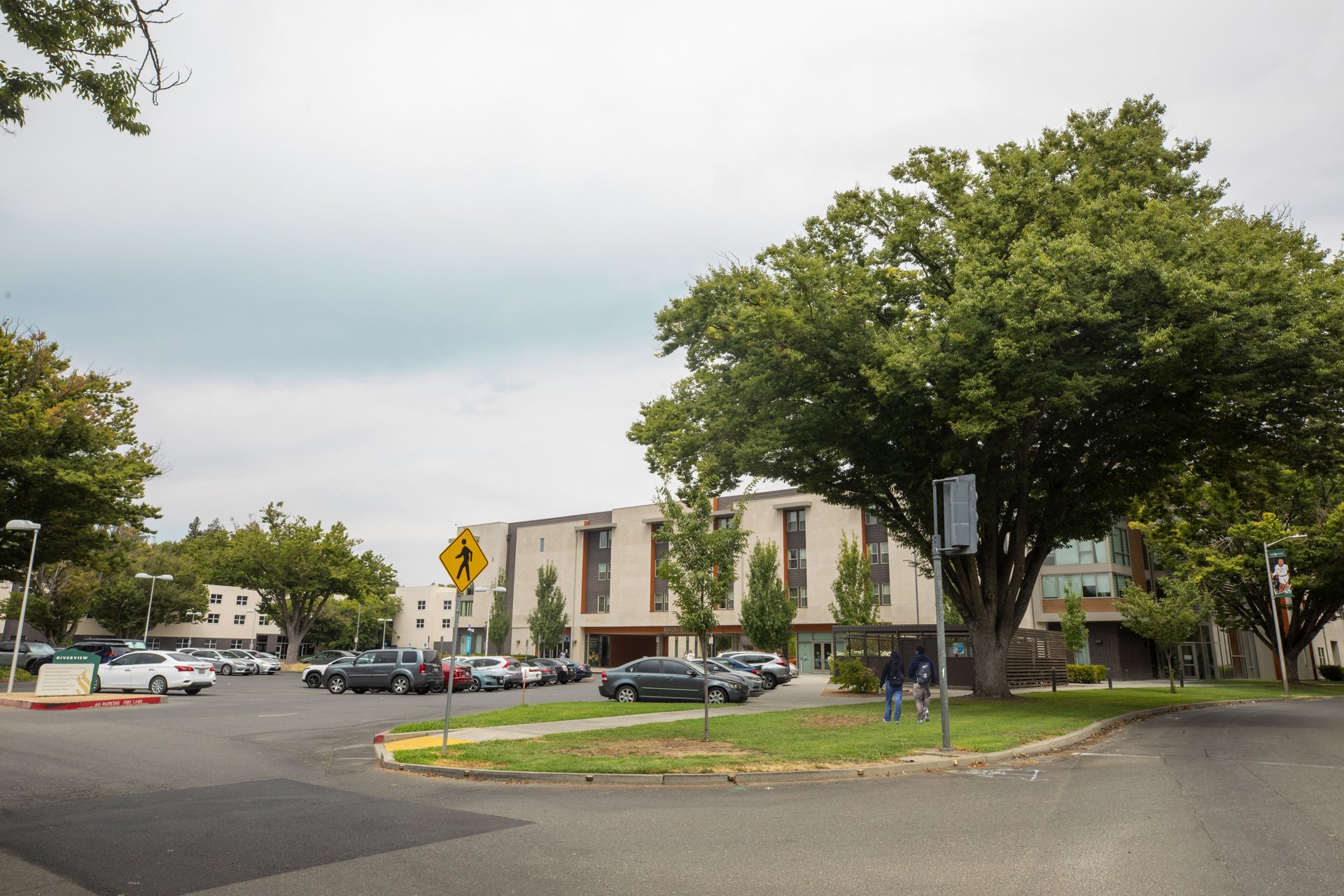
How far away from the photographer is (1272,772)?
1177 cm

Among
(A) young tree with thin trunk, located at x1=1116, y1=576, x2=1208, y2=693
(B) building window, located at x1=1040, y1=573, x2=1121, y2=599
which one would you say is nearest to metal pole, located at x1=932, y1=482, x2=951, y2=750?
(A) young tree with thin trunk, located at x1=1116, y1=576, x2=1208, y2=693

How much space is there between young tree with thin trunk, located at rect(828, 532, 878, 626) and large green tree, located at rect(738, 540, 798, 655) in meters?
3.54

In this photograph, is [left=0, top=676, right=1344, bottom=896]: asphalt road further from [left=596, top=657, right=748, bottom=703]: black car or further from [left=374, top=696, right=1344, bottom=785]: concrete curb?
[left=596, top=657, right=748, bottom=703]: black car

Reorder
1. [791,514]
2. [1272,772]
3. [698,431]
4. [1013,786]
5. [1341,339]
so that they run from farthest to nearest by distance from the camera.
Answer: [791,514], [698,431], [1341,339], [1272,772], [1013,786]

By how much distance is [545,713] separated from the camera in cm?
2033

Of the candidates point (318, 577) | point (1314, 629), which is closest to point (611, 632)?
point (318, 577)

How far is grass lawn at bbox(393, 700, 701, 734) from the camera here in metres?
17.5

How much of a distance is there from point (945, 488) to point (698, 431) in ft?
34.4

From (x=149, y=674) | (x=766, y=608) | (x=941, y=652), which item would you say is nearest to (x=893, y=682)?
(x=941, y=652)

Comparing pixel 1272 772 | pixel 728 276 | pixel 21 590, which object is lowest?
pixel 1272 772

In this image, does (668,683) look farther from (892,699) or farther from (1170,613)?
(1170,613)

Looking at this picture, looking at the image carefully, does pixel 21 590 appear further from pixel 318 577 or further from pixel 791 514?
pixel 791 514

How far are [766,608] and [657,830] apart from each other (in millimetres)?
52267

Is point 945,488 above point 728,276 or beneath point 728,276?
beneath
